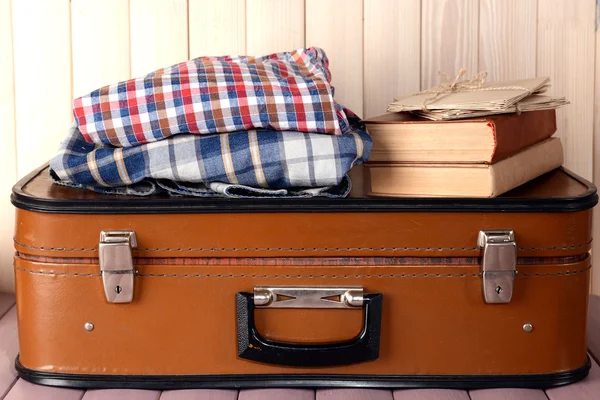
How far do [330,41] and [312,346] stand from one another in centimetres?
73

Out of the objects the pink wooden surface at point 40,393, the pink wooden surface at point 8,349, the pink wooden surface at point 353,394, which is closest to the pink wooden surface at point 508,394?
the pink wooden surface at point 353,394

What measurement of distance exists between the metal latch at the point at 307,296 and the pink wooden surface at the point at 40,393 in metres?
0.32

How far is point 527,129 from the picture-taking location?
1415 millimetres

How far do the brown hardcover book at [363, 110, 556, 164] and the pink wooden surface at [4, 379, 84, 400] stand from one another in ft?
1.99

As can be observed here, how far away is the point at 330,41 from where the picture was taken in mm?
1759

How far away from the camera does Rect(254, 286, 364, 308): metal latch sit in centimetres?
129

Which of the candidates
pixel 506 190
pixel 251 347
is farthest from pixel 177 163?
pixel 506 190

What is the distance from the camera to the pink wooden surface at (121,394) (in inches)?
50.9

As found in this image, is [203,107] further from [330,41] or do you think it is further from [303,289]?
[330,41]

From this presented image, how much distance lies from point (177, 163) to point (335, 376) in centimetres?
42

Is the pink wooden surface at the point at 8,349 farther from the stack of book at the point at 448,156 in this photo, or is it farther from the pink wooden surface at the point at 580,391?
the pink wooden surface at the point at 580,391

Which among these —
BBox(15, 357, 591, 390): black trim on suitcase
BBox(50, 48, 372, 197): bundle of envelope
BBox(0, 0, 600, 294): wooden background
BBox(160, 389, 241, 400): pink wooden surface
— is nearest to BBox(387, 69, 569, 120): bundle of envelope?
BBox(50, 48, 372, 197): bundle of envelope

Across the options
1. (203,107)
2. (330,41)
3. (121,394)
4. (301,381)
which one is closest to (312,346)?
(301,381)

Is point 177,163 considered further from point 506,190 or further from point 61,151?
point 506,190
